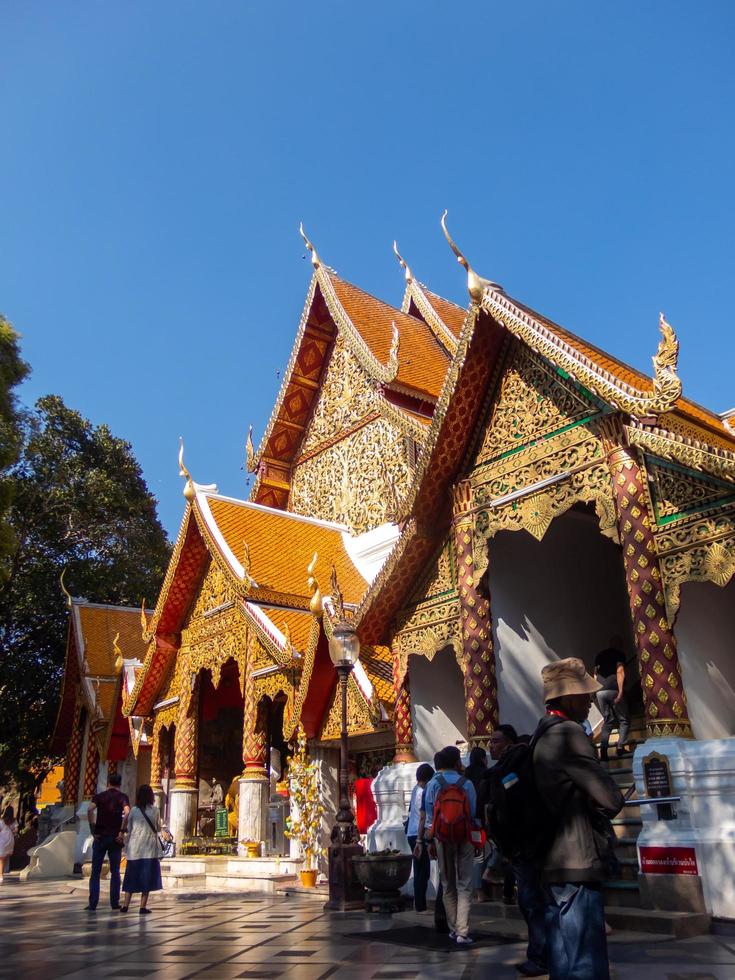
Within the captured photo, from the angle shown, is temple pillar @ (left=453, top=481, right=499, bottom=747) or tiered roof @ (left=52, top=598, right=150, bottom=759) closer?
temple pillar @ (left=453, top=481, right=499, bottom=747)

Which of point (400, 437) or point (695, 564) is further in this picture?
point (400, 437)

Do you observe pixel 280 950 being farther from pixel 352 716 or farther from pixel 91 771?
pixel 91 771

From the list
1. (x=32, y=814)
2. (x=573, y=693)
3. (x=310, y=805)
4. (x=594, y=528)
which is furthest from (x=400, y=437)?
(x=32, y=814)

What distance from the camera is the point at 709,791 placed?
4996 millimetres

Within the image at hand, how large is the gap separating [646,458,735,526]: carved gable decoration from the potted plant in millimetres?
5237

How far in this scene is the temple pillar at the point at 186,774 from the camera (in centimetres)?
1167

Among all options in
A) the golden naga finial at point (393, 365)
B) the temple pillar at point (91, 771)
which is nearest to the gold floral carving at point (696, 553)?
the golden naga finial at point (393, 365)

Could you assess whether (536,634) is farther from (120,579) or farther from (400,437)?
(120,579)

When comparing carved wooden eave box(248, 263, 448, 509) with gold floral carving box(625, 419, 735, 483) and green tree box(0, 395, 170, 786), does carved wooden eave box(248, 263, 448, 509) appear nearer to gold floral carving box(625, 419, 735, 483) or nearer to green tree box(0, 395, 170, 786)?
green tree box(0, 395, 170, 786)

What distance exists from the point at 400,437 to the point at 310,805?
5.39 meters

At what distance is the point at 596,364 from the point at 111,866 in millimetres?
6051

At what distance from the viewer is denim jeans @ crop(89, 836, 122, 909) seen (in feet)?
25.1

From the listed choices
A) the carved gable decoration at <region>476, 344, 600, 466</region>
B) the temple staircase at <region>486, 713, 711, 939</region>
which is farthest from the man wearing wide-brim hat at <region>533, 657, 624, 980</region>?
the carved gable decoration at <region>476, 344, 600, 466</region>

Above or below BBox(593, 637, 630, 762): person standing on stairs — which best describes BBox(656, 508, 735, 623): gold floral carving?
above
